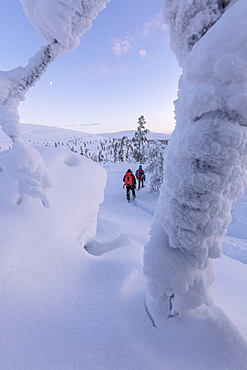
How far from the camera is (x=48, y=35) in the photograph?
172 cm

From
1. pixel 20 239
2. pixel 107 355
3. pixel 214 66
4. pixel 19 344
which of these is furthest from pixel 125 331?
pixel 214 66

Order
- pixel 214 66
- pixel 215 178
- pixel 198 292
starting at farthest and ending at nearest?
pixel 198 292, pixel 215 178, pixel 214 66

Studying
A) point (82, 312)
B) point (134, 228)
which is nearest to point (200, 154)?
point (82, 312)

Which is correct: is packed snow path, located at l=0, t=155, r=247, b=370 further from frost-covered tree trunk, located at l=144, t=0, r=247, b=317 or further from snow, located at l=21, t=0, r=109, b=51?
snow, located at l=21, t=0, r=109, b=51

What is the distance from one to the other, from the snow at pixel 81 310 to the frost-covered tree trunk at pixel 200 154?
0.20 metres

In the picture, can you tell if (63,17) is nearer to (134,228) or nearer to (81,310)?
(81,310)

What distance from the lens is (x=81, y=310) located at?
134 cm

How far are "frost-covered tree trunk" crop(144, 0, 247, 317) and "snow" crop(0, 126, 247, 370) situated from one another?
0.66 ft

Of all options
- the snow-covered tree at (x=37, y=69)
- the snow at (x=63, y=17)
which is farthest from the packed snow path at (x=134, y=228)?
the snow at (x=63, y=17)

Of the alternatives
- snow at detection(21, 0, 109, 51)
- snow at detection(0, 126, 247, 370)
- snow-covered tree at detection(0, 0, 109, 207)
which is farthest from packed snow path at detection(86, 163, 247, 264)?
snow at detection(21, 0, 109, 51)

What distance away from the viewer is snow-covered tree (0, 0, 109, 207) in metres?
1.57

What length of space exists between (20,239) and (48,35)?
217cm

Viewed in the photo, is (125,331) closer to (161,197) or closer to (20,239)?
(161,197)

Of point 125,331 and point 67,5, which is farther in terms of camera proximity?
point 67,5
